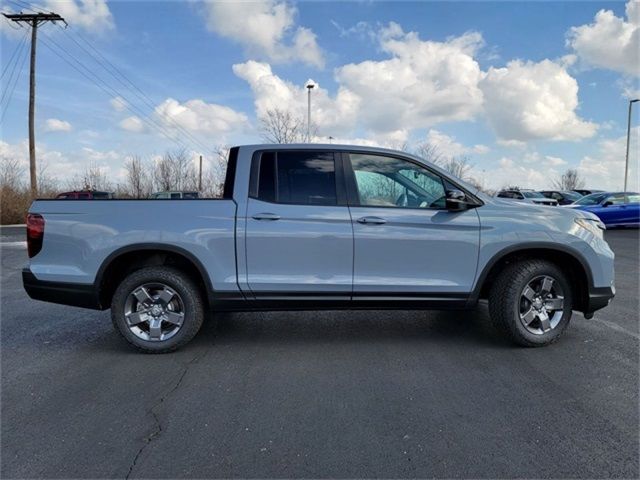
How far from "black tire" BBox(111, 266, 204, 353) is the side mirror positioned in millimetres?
2520

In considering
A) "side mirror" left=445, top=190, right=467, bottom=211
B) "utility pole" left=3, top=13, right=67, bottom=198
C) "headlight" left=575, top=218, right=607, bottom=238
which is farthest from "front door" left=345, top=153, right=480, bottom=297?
"utility pole" left=3, top=13, right=67, bottom=198

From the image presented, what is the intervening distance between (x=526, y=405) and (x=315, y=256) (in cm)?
210

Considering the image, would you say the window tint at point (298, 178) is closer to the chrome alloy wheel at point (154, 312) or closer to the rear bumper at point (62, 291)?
the chrome alloy wheel at point (154, 312)

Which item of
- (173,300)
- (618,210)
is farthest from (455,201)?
(618,210)

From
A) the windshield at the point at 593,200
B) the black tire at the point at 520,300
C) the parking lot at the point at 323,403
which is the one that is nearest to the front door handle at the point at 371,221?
the parking lot at the point at 323,403

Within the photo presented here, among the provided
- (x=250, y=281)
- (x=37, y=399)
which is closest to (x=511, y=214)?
(x=250, y=281)

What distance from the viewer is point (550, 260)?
4555 mm

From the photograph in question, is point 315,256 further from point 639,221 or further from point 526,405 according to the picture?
point 639,221

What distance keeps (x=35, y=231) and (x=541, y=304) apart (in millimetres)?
4871

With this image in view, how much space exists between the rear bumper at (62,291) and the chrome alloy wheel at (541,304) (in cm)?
411

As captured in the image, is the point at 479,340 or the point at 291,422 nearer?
the point at 291,422

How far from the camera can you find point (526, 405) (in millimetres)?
3340

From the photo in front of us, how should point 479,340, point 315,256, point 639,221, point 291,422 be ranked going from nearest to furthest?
point 291,422 → point 315,256 → point 479,340 → point 639,221

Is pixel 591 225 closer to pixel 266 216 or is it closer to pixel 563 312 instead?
pixel 563 312
